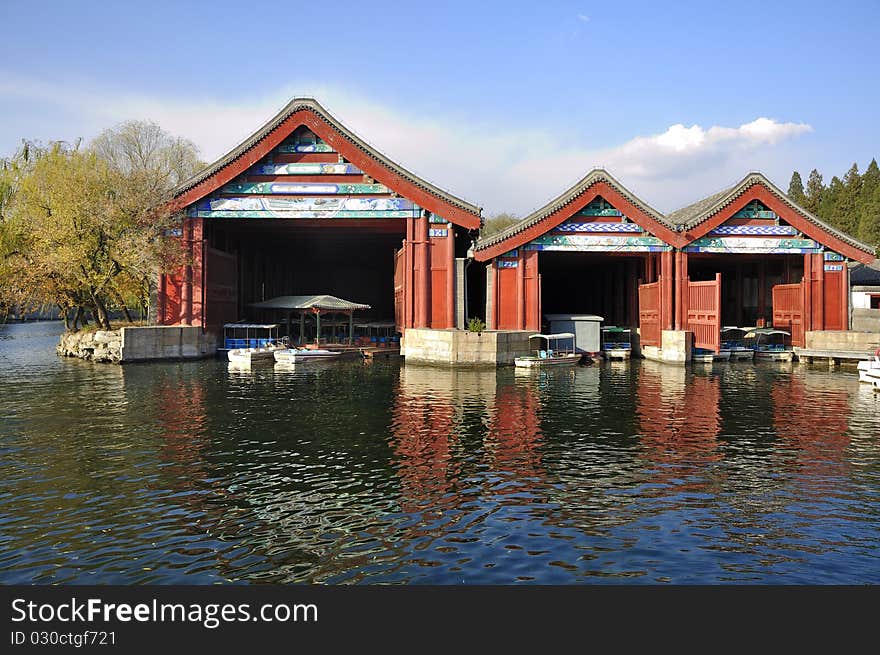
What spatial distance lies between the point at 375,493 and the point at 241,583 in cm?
485

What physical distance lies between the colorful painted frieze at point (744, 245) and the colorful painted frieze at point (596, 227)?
13.7 feet

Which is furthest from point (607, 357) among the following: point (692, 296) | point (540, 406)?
point (540, 406)

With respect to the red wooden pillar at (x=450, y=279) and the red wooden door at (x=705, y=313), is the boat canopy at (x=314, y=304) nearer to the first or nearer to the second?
the red wooden pillar at (x=450, y=279)

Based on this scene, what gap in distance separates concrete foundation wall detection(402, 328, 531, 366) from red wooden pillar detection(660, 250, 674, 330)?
10578mm

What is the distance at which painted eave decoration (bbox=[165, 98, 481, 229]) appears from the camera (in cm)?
4278

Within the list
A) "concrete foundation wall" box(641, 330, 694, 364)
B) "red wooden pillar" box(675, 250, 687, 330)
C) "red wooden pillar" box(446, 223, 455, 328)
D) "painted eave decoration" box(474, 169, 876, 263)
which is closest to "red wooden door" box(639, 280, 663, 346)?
"red wooden pillar" box(675, 250, 687, 330)

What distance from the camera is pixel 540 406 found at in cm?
2630

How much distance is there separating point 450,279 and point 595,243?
976 cm

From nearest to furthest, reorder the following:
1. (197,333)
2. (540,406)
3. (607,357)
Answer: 1. (540,406)
2. (197,333)
3. (607,357)

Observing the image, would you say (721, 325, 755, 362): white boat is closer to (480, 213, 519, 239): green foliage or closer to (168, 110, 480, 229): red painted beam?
(168, 110, 480, 229): red painted beam

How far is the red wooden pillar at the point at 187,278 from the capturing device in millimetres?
43594

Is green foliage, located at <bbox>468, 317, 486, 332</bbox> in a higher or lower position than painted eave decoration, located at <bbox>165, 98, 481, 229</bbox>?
lower

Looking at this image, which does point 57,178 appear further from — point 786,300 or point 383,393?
point 786,300

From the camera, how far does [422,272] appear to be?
1737 inches
